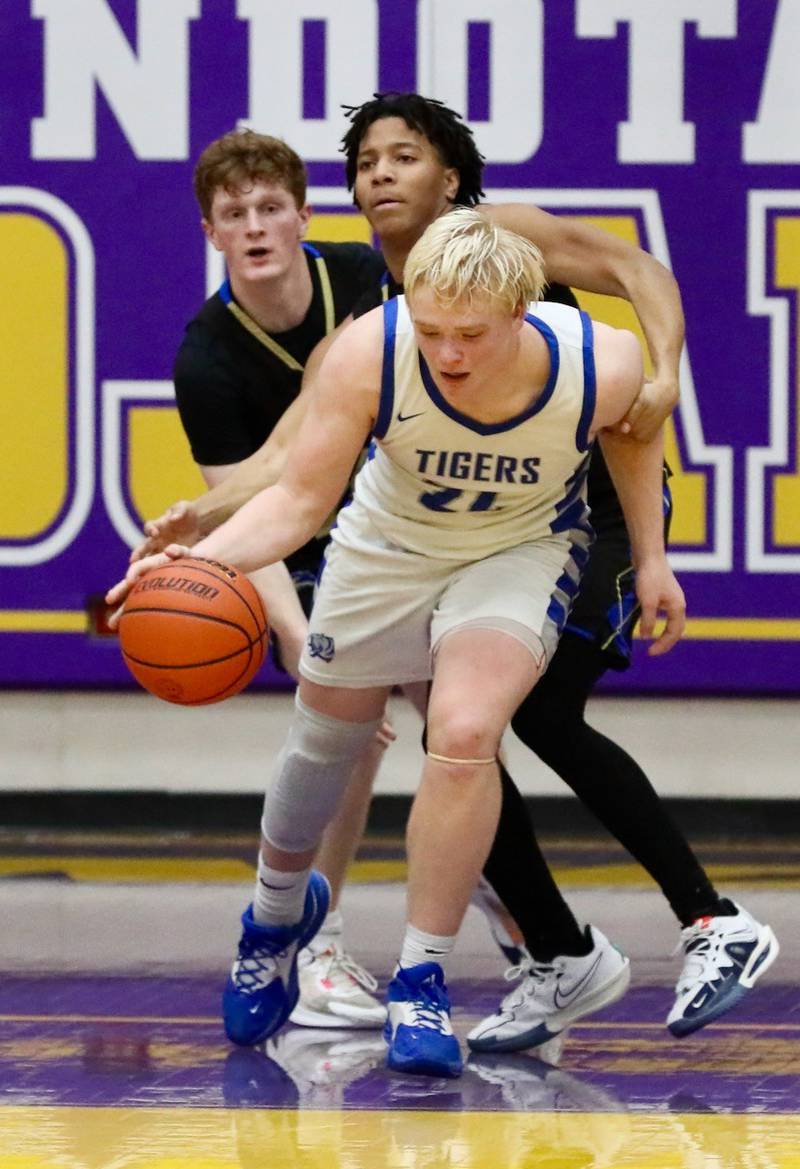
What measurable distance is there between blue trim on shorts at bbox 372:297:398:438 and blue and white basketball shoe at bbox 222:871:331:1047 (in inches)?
45.7

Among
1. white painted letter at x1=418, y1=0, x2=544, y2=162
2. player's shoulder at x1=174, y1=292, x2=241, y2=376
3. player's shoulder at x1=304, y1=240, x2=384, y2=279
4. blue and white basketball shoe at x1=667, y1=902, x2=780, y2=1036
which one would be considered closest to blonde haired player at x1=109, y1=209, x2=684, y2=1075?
blue and white basketball shoe at x1=667, y1=902, x2=780, y2=1036

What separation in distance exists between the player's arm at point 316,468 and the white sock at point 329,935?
3.78 ft

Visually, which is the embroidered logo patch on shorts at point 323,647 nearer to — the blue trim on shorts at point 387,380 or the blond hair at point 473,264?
the blue trim on shorts at point 387,380

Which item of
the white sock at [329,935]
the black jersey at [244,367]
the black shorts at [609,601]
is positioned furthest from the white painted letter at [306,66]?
the white sock at [329,935]

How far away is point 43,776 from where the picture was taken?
7.84m

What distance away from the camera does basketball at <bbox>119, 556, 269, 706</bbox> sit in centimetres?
427

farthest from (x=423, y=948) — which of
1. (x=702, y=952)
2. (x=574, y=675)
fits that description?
(x=574, y=675)

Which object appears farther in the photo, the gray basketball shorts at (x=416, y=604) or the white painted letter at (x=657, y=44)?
the white painted letter at (x=657, y=44)

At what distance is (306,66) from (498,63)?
0.68 meters

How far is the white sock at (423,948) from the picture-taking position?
420 centimetres

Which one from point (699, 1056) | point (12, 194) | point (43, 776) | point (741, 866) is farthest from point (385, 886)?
point (12, 194)

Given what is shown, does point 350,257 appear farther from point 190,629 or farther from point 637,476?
point 190,629

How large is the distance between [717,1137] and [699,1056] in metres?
0.68

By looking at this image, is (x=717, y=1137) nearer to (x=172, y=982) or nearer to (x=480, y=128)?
(x=172, y=982)
